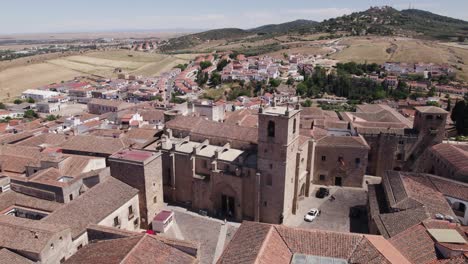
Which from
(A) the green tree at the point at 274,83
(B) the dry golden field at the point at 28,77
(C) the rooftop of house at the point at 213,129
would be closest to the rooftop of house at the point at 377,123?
(C) the rooftop of house at the point at 213,129

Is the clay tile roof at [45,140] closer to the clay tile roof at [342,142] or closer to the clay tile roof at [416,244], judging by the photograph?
the clay tile roof at [342,142]

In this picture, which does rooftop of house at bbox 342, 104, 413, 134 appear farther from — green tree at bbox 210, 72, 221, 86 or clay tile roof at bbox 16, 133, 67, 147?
green tree at bbox 210, 72, 221, 86

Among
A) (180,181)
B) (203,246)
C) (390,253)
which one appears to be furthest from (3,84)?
(390,253)

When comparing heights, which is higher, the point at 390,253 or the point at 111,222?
the point at 390,253

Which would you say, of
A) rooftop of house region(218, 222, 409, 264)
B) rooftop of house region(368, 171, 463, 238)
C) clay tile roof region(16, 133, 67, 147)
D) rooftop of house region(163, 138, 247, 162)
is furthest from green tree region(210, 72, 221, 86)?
rooftop of house region(218, 222, 409, 264)

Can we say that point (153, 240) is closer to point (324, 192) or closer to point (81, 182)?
point (81, 182)

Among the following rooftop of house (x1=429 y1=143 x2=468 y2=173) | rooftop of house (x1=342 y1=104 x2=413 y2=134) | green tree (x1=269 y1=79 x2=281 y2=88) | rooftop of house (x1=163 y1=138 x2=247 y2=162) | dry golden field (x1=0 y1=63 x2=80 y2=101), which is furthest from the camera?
dry golden field (x1=0 y1=63 x2=80 y2=101)
